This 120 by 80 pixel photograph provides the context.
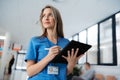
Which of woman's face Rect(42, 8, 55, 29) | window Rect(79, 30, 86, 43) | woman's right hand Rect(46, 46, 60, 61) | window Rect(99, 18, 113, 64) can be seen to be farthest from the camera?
window Rect(79, 30, 86, 43)

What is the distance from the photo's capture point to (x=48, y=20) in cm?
95

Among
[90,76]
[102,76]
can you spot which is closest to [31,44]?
[90,76]

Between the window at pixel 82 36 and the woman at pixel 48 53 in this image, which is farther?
the window at pixel 82 36

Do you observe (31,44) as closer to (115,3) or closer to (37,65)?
(37,65)

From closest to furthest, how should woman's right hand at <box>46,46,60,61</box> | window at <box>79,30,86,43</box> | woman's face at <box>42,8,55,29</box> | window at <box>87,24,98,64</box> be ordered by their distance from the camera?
woman's right hand at <box>46,46,60,61</box> < woman's face at <box>42,8,55,29</box> < window at <box>87,24,98,64</box> < window at <box>79,30,86,43</box>

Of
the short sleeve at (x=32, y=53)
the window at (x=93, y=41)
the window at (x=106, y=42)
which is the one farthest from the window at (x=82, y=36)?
the short sleeve at (x=32, y=53)

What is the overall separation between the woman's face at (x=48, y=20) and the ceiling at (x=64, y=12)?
4.26 metres

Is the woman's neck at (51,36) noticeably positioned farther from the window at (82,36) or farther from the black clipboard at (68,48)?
the window at (82,36)

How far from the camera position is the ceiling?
5211 mm

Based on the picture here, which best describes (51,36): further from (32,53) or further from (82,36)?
(82,36)

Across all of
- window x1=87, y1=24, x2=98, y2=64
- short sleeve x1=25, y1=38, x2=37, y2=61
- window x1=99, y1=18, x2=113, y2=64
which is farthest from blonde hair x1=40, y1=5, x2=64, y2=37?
window x1=87, y1=24, x2=98, y2=64

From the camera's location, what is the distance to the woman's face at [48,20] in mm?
953

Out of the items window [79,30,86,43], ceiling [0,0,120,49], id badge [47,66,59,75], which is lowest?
id badge [47,66,59,75]

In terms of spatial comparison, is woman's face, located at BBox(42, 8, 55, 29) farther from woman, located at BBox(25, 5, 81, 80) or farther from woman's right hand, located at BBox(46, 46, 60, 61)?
woman's right hand, located at BBox(46, 46, 60, 61)
